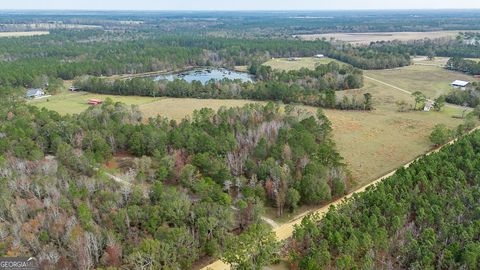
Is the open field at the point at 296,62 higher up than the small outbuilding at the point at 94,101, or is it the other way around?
the open field at the point at 296,62

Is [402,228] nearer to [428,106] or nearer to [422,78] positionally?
[428,106]

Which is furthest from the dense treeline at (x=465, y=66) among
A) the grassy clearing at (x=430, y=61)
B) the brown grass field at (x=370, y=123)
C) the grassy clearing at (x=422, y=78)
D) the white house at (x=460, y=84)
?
the brown grass field at (x=370, y=123)

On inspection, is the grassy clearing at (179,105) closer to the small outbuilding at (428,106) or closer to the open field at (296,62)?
the small outbuilding at (428,106)

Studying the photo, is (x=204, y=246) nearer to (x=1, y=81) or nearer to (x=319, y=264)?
(x=319, y=264)

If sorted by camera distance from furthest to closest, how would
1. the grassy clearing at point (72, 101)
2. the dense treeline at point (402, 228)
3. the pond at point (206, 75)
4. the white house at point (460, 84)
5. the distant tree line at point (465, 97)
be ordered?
1. the pond at point (206, 75)
2. the white house at point (460, 84)
3. the grassy clearing at point (72, 101)
4. the distant tree line at point (465, 97)
5. the dense treeline at point (402, 228)

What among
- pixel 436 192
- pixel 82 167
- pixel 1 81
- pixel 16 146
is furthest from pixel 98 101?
pixel 436 192

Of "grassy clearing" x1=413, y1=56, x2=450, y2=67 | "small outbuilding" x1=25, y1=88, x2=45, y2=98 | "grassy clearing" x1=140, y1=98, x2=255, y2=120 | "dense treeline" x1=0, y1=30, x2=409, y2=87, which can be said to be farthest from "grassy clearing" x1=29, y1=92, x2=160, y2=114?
"grassy clearing" x1=413, y1=56, x2=450, y2=67

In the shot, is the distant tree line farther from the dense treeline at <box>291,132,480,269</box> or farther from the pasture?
the dense treeline at <box>291,132,480,269</box>

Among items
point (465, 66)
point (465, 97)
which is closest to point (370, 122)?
point (465, 97)
